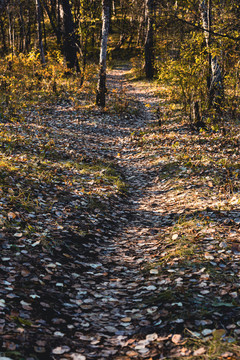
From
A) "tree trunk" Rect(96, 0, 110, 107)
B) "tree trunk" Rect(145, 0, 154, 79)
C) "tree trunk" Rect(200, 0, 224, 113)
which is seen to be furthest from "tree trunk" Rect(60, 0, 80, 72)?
"tree trunk" Rect(200, 0, 224, 113)

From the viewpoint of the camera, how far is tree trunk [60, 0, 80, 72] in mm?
21125

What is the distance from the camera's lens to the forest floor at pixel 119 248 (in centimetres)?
333

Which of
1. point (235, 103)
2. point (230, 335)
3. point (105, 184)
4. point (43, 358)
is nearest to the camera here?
point (43, 358)

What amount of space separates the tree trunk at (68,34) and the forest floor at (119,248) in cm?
1179

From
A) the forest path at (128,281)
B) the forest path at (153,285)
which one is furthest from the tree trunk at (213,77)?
the forest path at (153,285)

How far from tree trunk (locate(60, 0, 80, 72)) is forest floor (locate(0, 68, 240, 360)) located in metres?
11.8

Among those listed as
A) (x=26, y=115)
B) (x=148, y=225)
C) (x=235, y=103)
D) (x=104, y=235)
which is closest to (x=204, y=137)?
(x=235, y=103)

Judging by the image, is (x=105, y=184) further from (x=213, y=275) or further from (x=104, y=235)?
(x=213, y=275)

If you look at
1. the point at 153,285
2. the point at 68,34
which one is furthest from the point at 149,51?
the point at 153,285

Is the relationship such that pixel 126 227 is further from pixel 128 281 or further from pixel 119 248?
pixel 128 281

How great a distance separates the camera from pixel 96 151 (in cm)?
1166

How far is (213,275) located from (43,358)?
102 inches

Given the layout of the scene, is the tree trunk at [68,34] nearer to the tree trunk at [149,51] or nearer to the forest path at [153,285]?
the tree trunk at [149,51]

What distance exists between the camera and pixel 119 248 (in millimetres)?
5906
